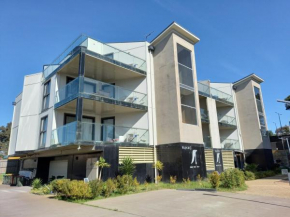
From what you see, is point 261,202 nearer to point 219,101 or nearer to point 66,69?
point 66,69

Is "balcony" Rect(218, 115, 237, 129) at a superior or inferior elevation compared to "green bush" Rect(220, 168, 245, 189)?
superior

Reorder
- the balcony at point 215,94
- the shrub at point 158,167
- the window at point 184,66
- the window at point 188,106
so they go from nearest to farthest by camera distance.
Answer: the shrub at point 158,167, the window at point 188,106, the window at point 184,66, the balcony at point 215,94

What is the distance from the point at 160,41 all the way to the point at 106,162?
1114 centimetres

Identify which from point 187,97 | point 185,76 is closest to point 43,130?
point 187,97

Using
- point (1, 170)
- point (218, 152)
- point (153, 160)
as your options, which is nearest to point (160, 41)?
point (153, 160)

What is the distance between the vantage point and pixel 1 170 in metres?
27.2

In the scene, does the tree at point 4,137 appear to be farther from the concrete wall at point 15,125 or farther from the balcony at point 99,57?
the balcony at point 99,57

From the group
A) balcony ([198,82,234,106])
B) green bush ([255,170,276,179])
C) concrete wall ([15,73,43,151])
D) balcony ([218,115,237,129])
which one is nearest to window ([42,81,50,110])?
concrete wall ([15,73,43,151])

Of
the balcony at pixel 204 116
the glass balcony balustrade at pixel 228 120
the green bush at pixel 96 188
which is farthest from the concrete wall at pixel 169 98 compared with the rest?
the glass balcony balustrade at pixel 228 120

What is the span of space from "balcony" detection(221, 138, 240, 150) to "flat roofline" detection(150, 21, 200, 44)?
1183 centimetres

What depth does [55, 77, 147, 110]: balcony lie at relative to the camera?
1349cm

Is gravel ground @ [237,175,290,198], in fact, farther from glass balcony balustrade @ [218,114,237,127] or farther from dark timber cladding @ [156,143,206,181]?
glass balcony balustrade @ [218,114,237,127]

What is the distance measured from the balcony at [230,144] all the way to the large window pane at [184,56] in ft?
34.8

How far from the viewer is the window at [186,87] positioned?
16.8m
